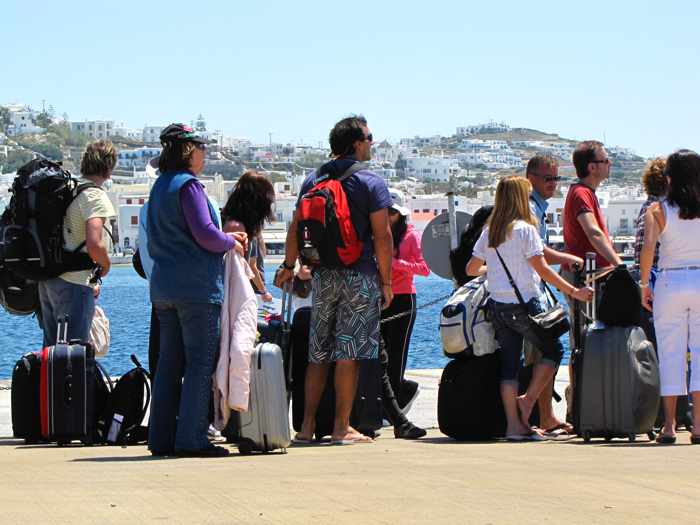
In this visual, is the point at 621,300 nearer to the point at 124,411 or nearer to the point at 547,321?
the point at 547,321

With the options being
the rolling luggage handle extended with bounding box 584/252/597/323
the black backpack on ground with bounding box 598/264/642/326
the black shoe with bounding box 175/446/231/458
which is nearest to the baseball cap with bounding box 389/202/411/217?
the rolling luggage handle extended with bounding box 584/252/597/323

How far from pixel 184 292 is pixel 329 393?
55.1 inches

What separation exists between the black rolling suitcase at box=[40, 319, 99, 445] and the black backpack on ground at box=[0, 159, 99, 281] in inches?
20.3

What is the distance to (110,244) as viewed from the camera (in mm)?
8891

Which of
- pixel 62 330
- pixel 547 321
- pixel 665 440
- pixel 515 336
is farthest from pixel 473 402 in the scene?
pixel 62 330

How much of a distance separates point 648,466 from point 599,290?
1.84 meters

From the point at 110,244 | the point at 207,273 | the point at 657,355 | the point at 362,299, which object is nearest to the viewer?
the point at 207,273

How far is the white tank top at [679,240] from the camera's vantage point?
312 inches

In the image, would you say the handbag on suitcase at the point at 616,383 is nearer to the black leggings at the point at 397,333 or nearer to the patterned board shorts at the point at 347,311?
the patterned board shorts at the point at 347,311

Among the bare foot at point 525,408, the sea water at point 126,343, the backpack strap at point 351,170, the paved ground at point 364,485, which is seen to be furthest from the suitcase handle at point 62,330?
the sea water at point 126,343

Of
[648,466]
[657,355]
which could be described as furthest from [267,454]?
[657,355]

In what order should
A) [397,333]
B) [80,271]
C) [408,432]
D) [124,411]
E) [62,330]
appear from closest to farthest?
[124,411], [62,330], [80,271], [408,432], [397,333]

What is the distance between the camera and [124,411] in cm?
798

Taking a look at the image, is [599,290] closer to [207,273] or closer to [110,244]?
[207,273]
